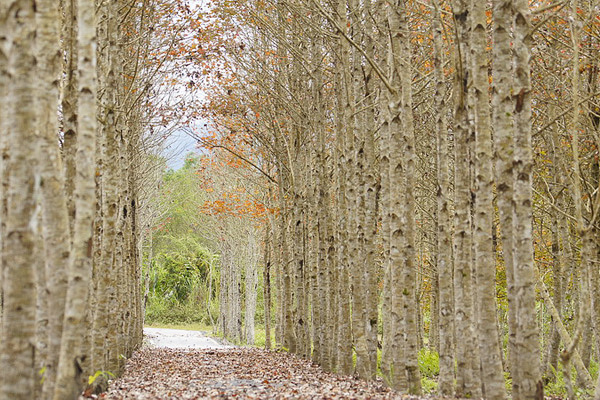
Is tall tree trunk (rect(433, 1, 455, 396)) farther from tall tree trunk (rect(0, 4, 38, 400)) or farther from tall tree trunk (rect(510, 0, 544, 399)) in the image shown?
tall tree trunk (rect(0, 4, 38, 400))

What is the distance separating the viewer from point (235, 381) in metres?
10.9

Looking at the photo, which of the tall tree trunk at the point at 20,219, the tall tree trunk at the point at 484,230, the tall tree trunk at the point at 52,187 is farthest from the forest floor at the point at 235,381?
the tall tree trunk at the point at 20,219

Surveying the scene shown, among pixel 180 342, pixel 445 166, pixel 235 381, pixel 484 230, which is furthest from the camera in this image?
pixel 180 342

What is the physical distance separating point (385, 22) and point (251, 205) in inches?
703

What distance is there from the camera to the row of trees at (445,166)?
622cm

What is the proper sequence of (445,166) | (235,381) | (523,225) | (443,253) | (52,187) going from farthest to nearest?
(235,381)
(445,166)
(443,253)
(523,225)
(52,187)

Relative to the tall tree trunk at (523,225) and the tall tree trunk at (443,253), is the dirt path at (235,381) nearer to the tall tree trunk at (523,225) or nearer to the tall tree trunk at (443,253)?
the tall tree trunk at (443,253)

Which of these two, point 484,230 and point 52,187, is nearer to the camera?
point 52,187

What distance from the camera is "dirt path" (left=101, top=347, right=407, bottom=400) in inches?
327

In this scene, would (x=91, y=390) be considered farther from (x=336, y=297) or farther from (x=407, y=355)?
(x=336, y=297)

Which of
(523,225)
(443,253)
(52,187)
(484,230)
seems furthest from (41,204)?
(443,253)

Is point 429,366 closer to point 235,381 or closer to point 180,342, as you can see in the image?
point 235,381

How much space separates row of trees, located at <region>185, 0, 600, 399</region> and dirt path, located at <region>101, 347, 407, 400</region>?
0.76m

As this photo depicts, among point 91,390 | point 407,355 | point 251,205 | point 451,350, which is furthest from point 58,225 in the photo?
point 251,205
